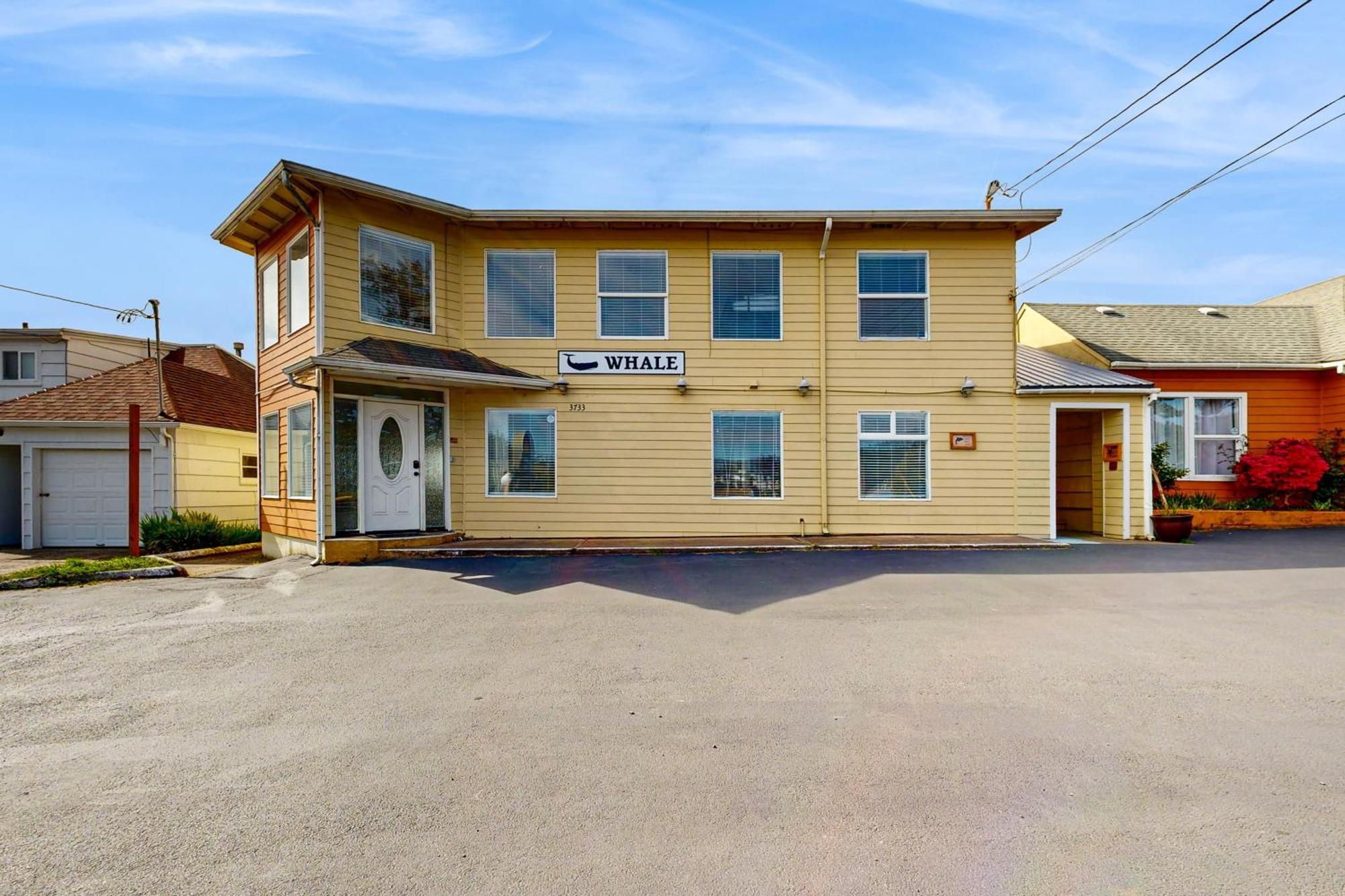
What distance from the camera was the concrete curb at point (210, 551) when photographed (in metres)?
12.0

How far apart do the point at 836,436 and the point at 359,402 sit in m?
7.79

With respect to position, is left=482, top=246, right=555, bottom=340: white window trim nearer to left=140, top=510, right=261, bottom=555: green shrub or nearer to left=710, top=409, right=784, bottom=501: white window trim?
left=710, top=409, right=784, bottom=501: white window trim

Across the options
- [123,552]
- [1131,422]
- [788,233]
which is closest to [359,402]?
[123,552]

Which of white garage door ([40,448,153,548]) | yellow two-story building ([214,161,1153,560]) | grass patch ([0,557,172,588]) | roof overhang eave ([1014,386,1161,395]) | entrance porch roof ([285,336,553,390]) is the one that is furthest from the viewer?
white garage door ([40,448,153,548])

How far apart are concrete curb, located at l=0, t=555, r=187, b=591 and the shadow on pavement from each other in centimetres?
308

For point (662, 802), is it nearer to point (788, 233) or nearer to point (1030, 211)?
point (788, 233)

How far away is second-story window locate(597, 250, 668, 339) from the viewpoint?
1164cm

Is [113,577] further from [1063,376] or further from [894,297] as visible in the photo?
[1063,376]

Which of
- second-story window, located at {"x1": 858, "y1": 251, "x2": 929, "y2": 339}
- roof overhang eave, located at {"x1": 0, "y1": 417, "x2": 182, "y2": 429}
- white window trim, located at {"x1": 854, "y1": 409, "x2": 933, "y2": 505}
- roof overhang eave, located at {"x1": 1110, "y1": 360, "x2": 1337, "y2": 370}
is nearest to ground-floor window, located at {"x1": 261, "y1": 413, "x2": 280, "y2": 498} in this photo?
roof overhang eave, located at {"x1": 0, "y1": 417, "x2": 182, "y2": 429}

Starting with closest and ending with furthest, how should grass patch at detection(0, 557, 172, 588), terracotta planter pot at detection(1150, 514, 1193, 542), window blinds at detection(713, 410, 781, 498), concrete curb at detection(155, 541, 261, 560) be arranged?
grass patch at detection(0, 557, 172, 588), terracotta planter pot at detection(1150, 514, 1193, 542), window blinds at detection(713, 410, 781, 498), concrete curb at detection(155, 541, 261, 560)

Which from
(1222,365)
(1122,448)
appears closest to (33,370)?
(1122,448)

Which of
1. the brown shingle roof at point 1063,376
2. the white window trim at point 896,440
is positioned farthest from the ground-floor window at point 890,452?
the brown shingle roof at point 1063,376

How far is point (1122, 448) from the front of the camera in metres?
11.6

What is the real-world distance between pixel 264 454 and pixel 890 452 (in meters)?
11.0
